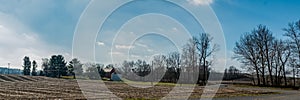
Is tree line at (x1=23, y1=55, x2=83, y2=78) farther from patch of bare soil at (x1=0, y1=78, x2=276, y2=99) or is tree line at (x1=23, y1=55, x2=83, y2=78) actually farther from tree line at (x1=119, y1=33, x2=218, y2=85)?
patch of bare soil at (x1=0, y1=78, x2=276, y2=99)

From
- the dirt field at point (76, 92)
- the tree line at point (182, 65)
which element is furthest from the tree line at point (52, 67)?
the dirt field at point (76, 92)

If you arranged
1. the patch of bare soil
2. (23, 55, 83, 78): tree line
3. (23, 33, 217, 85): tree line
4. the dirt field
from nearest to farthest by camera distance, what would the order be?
the patch of bare soil < the dirt field < (23, 33, 217, 85): tree line < (23, 55, 83, 78): tree line

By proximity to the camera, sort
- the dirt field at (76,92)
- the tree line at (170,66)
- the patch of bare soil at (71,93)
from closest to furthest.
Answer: the patch of bare soil at (71,93) < the dirt field at (76,92) < the tree line at (170,66)

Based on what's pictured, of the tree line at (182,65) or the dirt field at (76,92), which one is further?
the tree line at (182,65)

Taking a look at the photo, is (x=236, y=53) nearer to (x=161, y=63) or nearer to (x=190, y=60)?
(x=190, y=60)

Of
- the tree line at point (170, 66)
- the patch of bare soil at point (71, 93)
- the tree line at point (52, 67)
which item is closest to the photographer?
the patch of bare soil at point (71, 93)

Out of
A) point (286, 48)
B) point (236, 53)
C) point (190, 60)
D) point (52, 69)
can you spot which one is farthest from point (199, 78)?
point (52, 69)

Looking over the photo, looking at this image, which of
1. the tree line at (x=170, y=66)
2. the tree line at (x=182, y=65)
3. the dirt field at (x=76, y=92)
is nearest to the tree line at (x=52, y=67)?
the tree line at (x=170, y=66)

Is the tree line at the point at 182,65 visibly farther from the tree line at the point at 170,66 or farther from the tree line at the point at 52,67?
the tree line at the point at 52,67

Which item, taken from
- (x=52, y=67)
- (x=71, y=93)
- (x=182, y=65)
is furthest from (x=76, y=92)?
(x=52, y=67)

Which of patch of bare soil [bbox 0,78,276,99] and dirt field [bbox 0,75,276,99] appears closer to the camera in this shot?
patch of bare soil [bbox 0,78,276,99]

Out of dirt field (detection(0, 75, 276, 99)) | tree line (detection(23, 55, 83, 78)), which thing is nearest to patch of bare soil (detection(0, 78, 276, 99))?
dirt field (detection(0, 75, 276, 99))

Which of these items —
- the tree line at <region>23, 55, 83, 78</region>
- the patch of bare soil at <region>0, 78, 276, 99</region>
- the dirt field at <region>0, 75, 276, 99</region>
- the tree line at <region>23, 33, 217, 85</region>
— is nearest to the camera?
the patch of bare soil at <region>0, 78, 276, 99</region>

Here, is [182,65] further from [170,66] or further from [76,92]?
[76,92]
